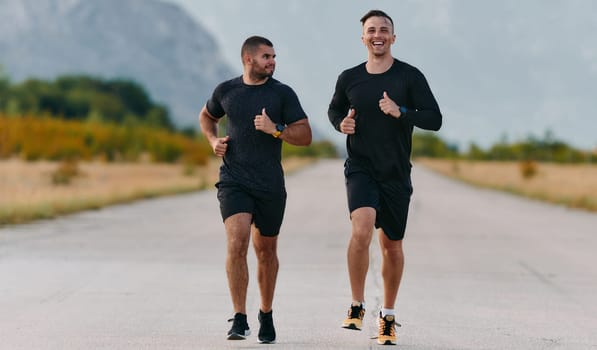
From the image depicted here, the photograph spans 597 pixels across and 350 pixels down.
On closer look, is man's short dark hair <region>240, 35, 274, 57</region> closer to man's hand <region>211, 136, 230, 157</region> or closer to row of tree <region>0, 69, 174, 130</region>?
man's hand <region>211, 136, 230, 157</region>

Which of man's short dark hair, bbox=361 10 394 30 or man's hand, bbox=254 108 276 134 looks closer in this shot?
man's hand, bbox=254 108 276 134

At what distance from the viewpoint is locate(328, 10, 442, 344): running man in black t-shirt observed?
7371 mm

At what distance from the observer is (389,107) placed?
718 cm

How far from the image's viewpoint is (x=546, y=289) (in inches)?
442

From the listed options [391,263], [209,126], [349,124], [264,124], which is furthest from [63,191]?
[264,124]

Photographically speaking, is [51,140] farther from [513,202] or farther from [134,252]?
[134,252]

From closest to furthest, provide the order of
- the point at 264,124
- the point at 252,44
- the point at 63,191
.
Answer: the point at 264,124
the point at 252,44
the point at 63,191

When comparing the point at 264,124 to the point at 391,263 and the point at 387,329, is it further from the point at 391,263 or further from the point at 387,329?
the point at 387,329

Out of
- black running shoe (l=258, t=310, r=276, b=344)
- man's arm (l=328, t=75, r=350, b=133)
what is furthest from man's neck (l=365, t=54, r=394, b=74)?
black running shoe (l=258, t=310, r=276, b=344)

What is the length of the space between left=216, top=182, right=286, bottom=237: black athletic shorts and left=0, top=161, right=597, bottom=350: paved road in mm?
787

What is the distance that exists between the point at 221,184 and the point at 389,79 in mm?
A: 1287

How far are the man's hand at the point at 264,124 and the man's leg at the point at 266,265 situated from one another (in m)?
0.71

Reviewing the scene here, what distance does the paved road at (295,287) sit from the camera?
307 inches

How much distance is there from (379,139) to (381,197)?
1.33 ft
